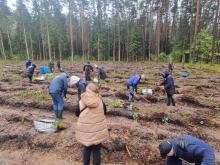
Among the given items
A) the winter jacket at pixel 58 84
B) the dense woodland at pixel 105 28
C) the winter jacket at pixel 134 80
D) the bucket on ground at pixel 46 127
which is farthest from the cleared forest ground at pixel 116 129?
the dense woodland at pixel 105 28

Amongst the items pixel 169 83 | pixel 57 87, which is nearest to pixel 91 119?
pixel 57 87

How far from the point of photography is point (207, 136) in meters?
7.23

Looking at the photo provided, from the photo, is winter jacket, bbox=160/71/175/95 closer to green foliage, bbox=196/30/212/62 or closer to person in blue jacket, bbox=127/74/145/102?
person in blue jacket, bbox=127/74/145/102

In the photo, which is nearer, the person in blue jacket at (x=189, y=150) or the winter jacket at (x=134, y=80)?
the person in blue jacket at (x=189, y=150)

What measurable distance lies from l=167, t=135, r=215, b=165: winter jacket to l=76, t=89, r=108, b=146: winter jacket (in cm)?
143

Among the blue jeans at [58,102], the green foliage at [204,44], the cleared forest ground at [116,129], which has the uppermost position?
the green foliage at [204,44]

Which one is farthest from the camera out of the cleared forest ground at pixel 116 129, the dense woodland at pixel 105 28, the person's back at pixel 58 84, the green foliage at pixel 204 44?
the dense woodland at pixel 105 28

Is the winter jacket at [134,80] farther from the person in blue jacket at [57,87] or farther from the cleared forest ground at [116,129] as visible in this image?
the person in blue jacket at [57,87]

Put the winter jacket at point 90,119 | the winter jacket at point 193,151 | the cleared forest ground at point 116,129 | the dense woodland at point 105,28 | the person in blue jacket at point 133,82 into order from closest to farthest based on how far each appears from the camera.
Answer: the winter jacket at point 193,151, the winter jacket at point 90,119, the cleared forest ground at point 116,129, the person in blue jacket at point 133,82, the dense woodland at point 105,28

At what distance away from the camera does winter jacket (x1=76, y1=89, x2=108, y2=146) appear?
4398mm

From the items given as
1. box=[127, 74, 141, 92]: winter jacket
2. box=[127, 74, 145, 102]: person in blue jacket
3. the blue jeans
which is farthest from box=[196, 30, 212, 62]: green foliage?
the blue jeans

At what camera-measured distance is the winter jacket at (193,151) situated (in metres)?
3.46

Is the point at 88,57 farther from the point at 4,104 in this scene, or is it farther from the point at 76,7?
the point at 4,104

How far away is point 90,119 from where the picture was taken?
4.41m
